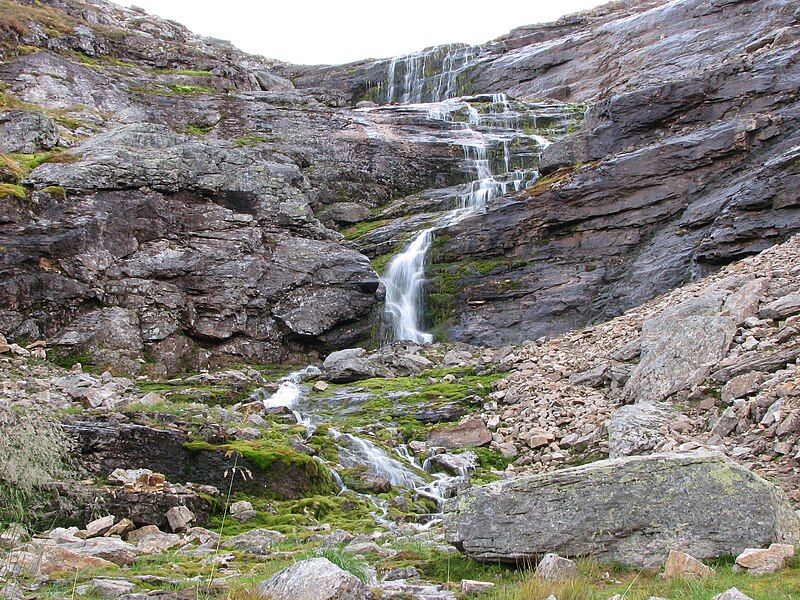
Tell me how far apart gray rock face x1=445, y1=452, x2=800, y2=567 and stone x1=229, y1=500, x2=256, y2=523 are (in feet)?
14.0

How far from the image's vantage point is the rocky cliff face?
2178 centimetres

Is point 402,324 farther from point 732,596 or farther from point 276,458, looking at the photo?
point 732,596

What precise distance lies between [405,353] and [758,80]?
1703 cm

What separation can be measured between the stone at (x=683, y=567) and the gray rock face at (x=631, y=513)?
0.40m

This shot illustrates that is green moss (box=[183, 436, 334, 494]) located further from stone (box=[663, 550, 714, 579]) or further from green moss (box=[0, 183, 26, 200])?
green moss (box=[0, 183, 26, 200])

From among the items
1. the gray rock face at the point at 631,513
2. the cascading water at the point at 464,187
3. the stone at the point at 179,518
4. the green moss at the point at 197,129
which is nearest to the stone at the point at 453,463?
the stone at the point at 179,518

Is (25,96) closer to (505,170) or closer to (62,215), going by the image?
(62,215)

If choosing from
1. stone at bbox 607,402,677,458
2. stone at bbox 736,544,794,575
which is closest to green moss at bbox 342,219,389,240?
stone at bbox 607,402,677,458

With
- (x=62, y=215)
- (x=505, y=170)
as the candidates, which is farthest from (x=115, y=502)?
(x=505, y=170)

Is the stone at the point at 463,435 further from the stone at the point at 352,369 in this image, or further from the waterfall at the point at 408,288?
the waterfall at the point at 408,288

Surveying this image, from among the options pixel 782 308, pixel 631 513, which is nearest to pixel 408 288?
pixel 782 308

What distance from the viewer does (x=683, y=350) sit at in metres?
14.3

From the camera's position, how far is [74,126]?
97.8 feet

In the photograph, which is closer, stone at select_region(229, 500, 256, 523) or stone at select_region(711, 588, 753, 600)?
stone at select_region(711, 588, 753, 600)
